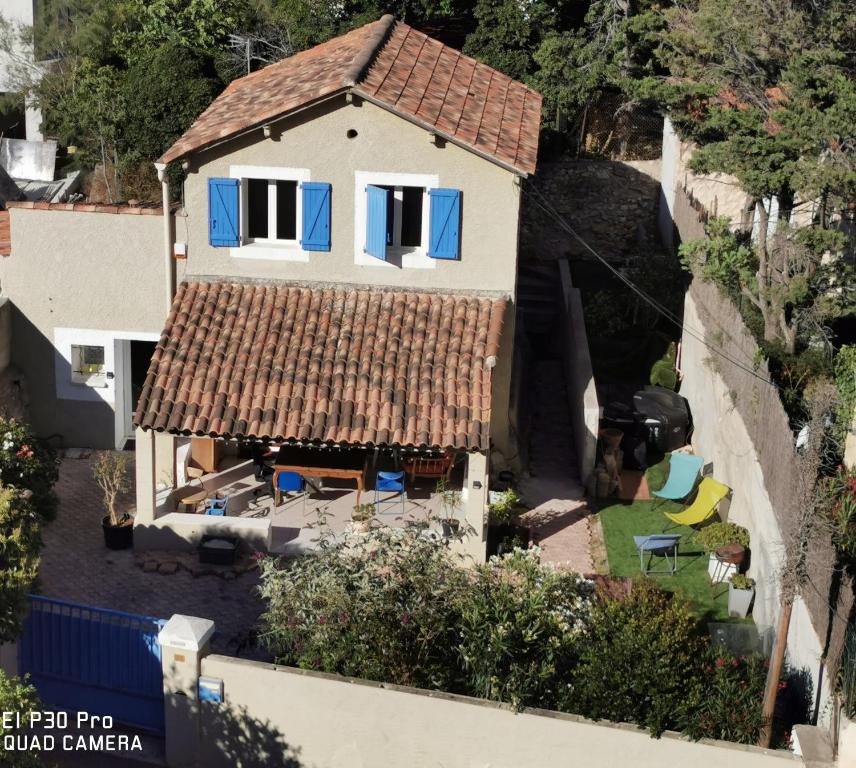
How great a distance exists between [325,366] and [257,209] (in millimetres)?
4860

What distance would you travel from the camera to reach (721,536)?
19.6m

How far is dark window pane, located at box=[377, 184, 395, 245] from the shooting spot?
2077 centimetres

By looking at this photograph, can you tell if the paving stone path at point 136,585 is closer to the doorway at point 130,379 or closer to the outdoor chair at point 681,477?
the doorway at point 130,379

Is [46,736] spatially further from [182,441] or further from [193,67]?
[193,67]

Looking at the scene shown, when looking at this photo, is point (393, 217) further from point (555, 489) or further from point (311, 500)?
point (555, 489)

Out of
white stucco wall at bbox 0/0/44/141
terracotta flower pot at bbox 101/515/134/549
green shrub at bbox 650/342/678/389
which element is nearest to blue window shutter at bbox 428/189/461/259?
terracotta flower pot at bbox 101/515/134/549

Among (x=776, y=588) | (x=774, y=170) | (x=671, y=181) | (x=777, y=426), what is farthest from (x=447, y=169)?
(x=671, y=181)

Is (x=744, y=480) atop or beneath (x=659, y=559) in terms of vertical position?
atop

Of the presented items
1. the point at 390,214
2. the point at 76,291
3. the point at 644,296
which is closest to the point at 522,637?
the point at 390,214

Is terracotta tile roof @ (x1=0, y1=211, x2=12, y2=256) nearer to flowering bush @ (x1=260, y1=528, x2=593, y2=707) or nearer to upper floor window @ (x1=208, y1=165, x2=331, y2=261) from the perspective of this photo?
upper floor window @ (x1=208, y1=165, x2=331, y2=261)

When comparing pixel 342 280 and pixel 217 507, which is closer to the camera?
pixel 217 507

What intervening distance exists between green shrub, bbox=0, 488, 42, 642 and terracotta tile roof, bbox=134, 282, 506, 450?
14.4 feet

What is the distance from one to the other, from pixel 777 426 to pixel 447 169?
7132 millimetres

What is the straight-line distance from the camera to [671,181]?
108 feet
